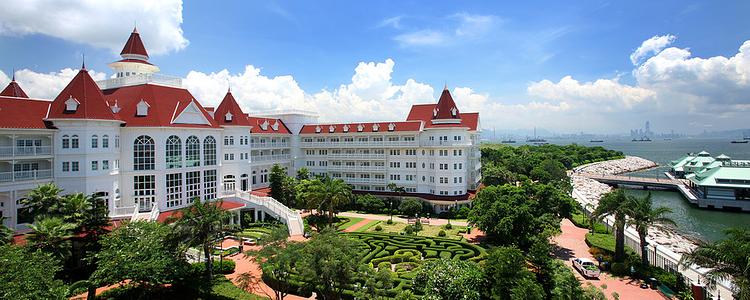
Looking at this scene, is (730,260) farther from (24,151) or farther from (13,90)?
(13,90)

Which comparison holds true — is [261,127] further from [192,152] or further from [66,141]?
[66,141]

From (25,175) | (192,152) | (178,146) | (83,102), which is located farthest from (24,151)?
(192,152)

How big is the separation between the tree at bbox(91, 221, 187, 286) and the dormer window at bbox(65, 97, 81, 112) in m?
15.9

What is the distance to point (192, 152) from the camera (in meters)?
42.1

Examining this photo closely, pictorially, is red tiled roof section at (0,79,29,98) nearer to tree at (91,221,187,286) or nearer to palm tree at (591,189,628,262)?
tree at (91,221,187,286)

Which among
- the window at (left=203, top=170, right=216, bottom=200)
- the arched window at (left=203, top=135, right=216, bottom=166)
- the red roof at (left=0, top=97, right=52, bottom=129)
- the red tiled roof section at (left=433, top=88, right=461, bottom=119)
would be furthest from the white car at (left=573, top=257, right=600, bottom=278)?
the red roof at (left=0, top=97, right=52, bottom=129)

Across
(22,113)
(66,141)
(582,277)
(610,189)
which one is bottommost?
(582,277)

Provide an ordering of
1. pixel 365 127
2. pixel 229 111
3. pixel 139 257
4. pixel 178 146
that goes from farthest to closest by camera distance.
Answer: pixel 365 127 → pixel 229 111 → pixel 178 146 → pixel 139 257

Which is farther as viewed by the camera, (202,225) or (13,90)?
(13,90)

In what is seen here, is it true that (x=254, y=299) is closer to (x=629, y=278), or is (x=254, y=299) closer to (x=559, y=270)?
(x=559, y=270)

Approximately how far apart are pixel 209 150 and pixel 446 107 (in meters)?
29.8

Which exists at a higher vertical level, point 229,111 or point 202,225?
point 229,111

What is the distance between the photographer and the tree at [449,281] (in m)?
19.8

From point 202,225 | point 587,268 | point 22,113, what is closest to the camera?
point 202,225
